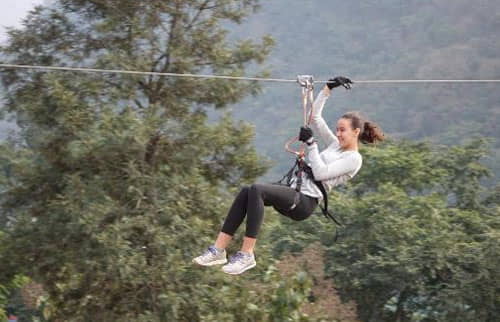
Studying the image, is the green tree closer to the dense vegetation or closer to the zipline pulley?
the dense vegetation

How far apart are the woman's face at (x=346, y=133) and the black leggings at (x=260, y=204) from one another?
38 cm

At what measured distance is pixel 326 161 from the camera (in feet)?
15.5

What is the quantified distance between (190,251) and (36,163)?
2780 millimetres

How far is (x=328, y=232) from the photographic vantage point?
18.4 m

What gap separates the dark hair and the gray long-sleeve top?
0.14 m

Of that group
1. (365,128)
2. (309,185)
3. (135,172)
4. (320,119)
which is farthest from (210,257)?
(135,172)

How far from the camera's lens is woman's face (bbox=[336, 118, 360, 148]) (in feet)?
15.2

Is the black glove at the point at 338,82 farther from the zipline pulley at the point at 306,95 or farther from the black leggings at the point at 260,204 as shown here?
the black leggings at the point at 260,204

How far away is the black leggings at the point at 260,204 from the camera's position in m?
4.55

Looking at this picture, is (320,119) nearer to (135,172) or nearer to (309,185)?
(309,185)

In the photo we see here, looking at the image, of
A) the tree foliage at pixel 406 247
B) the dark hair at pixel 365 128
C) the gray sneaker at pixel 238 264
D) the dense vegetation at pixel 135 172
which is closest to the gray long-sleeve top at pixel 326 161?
the dark hair at pixel 365 128

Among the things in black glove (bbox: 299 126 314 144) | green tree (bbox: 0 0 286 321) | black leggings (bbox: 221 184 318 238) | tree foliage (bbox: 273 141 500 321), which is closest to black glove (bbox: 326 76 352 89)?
black glove (bbox: 299 126 314 144)

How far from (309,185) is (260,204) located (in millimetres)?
345

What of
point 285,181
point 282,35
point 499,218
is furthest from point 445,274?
point 282,35
